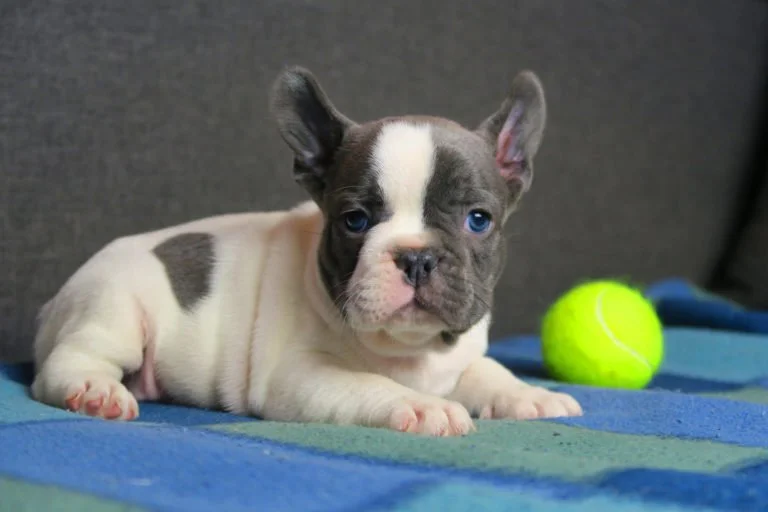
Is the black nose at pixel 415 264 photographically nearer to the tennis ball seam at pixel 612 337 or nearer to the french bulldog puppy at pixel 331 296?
the french bulldog puppy at pixel 331 296

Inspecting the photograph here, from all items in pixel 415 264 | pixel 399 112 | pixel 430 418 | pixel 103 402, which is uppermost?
pixel 399 112

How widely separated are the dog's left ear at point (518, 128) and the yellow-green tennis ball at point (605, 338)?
0.45 m

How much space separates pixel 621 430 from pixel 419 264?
0.54m

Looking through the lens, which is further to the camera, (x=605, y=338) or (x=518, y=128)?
(x=605, y=338)

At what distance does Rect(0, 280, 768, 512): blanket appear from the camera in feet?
4.31

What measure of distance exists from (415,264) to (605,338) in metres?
0.92

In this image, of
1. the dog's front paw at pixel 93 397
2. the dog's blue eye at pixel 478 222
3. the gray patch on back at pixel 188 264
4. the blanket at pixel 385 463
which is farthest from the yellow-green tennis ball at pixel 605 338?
the dog's front paw at pixel 93 397

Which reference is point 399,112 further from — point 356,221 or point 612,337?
point 356,221

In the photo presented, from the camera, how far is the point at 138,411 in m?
2.20

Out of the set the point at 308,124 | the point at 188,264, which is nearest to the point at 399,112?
the point at 308,124

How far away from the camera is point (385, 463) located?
157cm

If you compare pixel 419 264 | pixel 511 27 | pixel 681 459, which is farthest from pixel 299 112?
pixel 511 27

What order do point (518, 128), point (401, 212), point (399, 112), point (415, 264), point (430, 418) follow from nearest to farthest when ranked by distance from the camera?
point (430, 418)
point (415, 264)
point (401, 212)
point (518, 128)
point (399, 112)

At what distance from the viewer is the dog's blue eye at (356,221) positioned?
220 cm
